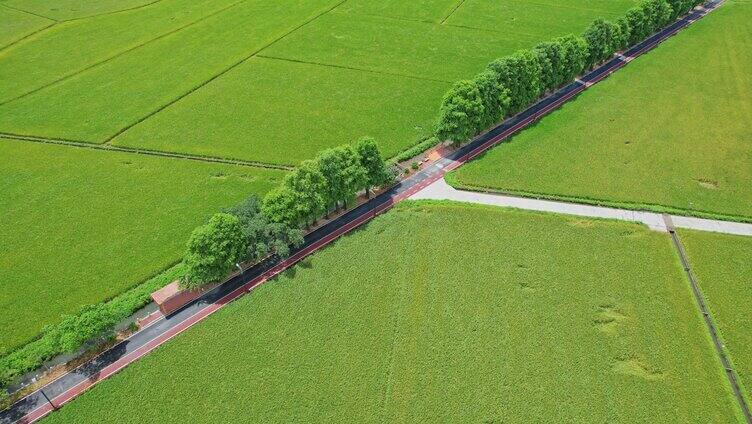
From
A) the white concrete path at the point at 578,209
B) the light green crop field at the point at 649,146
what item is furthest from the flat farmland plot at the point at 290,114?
the light green crop field at the point at 649,146

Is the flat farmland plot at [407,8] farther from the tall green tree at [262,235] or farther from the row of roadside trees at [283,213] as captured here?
the tall green tree at [262,235]

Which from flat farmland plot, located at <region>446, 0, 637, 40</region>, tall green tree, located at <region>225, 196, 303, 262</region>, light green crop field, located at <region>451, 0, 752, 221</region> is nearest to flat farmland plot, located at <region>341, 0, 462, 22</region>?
flat farmland plot, located at <region>446, 0, 637, 40</region>

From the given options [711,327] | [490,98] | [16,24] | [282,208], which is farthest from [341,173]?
[16,24]

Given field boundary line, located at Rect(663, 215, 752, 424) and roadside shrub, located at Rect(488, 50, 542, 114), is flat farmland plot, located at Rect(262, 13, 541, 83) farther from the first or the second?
field boundary line, located at Rect(663, 215, 752, 424)

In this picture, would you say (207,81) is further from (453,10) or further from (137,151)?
(453,10)

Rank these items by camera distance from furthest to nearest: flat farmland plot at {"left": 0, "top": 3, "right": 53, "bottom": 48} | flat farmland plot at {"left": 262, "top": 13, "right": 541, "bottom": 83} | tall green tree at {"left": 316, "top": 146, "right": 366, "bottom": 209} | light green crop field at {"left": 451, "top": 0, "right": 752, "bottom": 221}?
flat farmland plot at {"left": 0, "top": 3, "right": 53, "bottom": 48}, flat farmland plot at {"left": 262, "top": 13, "right": 541, "bottom": 83}, light green crop field at {"left": 451, "top": 0, "right": 752, "bottom": 221}, tall green tree at {"left": 316, "top": 146, "right": 366, "bottom": 209}

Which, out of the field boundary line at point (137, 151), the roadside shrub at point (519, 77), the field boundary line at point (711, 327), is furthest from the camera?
the roadside shrub at point (519, 77)

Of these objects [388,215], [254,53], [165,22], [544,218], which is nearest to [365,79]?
[254,53]
